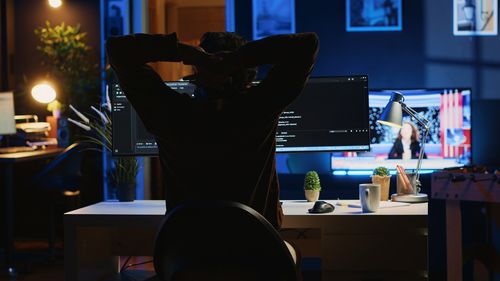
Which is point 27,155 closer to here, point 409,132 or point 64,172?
point 64,172

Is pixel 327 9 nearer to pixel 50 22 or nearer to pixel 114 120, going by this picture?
pixel 114 120

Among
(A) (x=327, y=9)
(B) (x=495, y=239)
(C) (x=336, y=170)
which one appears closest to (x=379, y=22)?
(A) (x=327, y=9)

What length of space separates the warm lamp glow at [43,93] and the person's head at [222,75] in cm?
432

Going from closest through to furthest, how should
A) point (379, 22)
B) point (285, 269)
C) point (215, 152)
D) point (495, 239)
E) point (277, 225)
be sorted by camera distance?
1. point (285, 269)
2. point (215, 152)
3. point (277, 225)
4. point (495, 239)
5. point (379, 22)

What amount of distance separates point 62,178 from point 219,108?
135 inches

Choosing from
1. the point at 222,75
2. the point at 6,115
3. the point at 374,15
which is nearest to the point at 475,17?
the point at 374,15

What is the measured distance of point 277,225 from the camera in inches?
81.4

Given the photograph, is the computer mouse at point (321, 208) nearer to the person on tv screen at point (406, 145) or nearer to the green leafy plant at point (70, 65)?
the person on tv screen at point (406, 145)

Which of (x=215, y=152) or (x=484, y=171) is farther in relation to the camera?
(x=484, y=171)

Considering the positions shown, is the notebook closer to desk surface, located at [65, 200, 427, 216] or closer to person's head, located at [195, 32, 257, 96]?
desk surface, located at [65, 200, 427, 216]

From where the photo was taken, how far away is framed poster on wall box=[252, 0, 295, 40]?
4.66 m

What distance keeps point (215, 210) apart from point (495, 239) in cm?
175

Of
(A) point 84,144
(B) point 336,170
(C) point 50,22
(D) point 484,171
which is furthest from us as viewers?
(C) point 50,22

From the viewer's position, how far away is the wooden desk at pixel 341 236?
8.68ft
